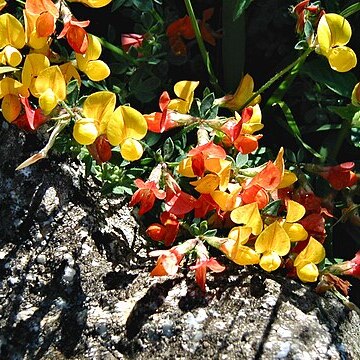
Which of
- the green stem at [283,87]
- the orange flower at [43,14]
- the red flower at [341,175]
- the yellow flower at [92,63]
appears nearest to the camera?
the orange flower at [43,14]

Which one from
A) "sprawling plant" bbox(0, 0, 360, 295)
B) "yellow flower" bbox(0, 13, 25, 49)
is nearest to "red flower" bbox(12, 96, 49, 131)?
"sprawling plant" bbox(0, 0, 360, 295)

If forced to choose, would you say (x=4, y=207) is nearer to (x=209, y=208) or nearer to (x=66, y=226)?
(x=66, y=226)

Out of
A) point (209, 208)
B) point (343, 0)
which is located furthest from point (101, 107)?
point (343, 0)

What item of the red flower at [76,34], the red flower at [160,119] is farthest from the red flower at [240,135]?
the red flower at [76,34]

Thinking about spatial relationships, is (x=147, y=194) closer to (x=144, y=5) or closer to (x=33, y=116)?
(x=33, y=116)

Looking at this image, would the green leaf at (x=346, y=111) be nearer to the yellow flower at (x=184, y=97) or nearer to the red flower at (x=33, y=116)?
the yellow flower at (x=184, y=97)

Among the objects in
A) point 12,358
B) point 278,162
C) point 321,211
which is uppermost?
point 278,162

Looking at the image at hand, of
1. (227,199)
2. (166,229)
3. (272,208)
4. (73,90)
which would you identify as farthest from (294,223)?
(73,90)
